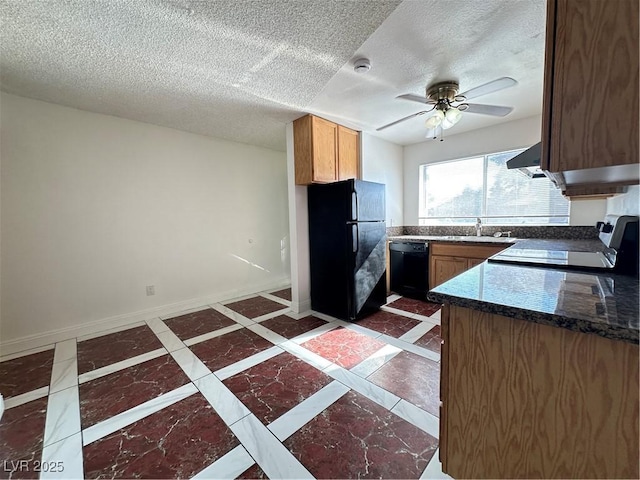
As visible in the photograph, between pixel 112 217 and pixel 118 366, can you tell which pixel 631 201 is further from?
pixel 112 217

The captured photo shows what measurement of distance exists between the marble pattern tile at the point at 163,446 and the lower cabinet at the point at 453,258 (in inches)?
120

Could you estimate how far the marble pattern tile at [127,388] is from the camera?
1648mm

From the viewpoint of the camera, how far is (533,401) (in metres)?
0.85

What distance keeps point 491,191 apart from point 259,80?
3422mm

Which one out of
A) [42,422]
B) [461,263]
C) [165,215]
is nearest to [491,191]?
[461,263]

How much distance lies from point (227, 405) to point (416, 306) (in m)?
2.61

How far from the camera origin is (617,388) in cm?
72

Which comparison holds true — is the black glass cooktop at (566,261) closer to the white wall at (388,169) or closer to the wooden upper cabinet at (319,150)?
the wooden upper cabinet at (319,150)

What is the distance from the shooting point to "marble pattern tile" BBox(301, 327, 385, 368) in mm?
2193

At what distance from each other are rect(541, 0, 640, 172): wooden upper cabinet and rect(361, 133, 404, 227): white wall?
2868 millimetres

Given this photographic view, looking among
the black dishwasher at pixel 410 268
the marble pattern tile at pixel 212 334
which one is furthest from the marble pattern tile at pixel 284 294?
the black dishwasher at pixel 410 268

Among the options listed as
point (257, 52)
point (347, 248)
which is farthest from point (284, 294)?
point (257, 52)

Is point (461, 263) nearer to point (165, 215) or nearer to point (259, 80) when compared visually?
point (259, 80)

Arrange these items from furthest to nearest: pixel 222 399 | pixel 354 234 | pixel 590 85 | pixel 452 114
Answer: pixel 354 234
pixel 452 114
pixel 222 399
pixel 590 85
